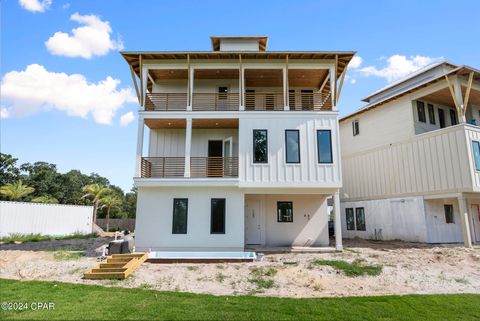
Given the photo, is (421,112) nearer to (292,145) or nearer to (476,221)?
(476,221)

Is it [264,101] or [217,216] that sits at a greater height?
[264,101]

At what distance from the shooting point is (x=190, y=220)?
46.9ft

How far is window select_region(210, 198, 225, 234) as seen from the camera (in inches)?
560

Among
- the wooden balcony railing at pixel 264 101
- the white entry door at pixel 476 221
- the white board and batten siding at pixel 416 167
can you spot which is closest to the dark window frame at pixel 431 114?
the white board and batten siding at pixel 416 167

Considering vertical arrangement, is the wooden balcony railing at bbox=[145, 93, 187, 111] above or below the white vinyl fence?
above

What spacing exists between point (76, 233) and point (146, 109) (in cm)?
1526

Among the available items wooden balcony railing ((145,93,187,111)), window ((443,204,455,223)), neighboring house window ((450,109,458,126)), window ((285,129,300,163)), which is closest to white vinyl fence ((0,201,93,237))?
wooden balcony railing ((145,93,187,111))

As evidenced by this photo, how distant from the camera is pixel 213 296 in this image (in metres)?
7.84

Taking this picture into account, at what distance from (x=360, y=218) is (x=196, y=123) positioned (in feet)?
44.0

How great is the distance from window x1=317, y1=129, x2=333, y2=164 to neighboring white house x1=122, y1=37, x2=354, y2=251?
0.16 ft

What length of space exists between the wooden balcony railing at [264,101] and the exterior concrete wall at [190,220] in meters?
5.02

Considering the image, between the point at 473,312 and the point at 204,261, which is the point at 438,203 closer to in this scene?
the point at 473,312

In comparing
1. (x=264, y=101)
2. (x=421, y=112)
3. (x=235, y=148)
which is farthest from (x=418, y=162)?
(x=235, y=148)

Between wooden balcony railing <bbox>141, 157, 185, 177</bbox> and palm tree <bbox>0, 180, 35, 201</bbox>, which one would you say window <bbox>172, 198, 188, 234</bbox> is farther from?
palm tree <bbox>0, 180, 35, 201</bbox>
